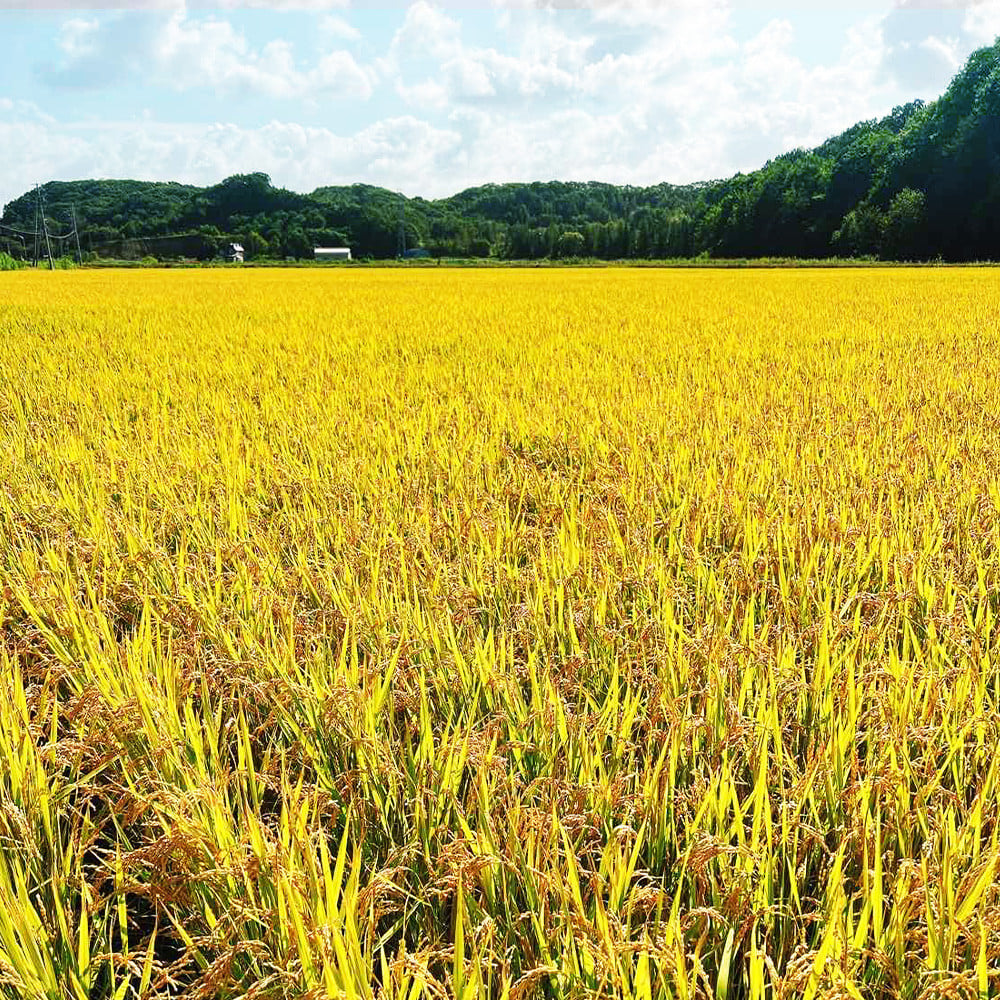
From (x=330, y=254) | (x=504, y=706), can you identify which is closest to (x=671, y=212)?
(x=330, y=254)

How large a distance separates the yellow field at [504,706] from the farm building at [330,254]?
71411 millimetres

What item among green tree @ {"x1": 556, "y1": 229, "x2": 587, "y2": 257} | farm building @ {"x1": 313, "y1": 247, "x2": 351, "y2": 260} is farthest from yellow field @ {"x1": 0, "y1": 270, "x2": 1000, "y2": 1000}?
green tree @ {"x1": 556, "y1": 229, "x2": 587, "y2": 257}

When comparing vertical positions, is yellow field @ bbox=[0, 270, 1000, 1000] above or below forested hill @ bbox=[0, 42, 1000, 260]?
below

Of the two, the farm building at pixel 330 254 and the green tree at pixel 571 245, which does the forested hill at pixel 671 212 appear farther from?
the farm building at pixel 330 254

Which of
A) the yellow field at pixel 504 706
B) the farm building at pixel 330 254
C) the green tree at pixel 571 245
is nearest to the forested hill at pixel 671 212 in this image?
the green tree at pixel 571 245

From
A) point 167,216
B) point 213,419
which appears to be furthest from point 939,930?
point 167,216

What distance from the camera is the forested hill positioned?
43.6m

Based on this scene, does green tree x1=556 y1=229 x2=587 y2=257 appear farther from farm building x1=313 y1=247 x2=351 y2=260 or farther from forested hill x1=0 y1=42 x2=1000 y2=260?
farm building x1=313 y1=247 x2=351 y2=260

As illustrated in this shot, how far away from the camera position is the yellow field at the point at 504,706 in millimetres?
884

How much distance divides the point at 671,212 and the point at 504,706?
88.2 meters

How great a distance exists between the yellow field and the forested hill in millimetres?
46693

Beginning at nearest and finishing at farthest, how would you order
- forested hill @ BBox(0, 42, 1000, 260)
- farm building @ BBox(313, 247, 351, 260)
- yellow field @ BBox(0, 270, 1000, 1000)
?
1. yellow field @ BBox(0, 270, 1000, 1000)
2. forested hill @ BBox(0, 42, 1000, 260)
3. farm building @ BBox(313, 247, 351, 260)

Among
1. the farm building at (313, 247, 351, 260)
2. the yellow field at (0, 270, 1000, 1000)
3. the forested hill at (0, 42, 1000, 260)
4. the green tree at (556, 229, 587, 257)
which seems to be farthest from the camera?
A: the green tree at (556, 229, 587, 257)

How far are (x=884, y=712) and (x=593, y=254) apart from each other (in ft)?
265
